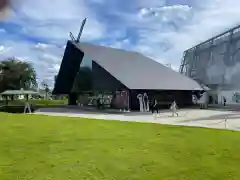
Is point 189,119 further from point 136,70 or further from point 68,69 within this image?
point 68,69

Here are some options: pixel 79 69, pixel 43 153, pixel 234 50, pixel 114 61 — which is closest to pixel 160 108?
pixel 114 61

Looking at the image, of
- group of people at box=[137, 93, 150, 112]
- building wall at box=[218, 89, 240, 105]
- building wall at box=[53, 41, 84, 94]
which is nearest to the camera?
group of people at box=[137, 93, 150, 112]

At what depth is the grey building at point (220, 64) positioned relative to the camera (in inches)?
2316

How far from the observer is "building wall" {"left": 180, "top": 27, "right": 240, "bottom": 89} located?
204 feet

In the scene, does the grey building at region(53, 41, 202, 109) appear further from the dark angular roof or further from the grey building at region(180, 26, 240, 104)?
the grey building at region(180, 26, 240, 104)

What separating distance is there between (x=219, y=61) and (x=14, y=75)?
143 ft

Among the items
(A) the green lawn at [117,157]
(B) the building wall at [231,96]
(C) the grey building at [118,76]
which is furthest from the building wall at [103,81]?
(B) the building wall at [231,96]

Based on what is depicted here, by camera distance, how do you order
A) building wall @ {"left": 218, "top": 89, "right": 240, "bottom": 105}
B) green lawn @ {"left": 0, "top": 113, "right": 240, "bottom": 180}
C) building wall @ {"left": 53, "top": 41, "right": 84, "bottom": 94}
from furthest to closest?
building wall @ {"left": 218, "top": 89, "right": 240, "bottom": 105}
building wall @ {"left": 53, "top": 41, "right": 84, "bottom": 94}
green lawn @ {"left": 0, "top": 113, "right": 240, "bottom": 180}

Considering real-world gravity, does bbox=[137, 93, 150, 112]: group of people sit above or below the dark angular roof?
below

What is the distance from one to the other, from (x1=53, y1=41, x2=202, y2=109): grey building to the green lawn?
2019 cm

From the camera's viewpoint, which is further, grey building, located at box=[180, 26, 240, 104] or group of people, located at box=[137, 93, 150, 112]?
grey building, located at box=[180, 26, 240, 104]

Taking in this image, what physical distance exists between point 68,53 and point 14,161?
37210 millimetres

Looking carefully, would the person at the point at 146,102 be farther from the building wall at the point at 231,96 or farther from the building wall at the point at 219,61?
the building wall at the point at 219,61

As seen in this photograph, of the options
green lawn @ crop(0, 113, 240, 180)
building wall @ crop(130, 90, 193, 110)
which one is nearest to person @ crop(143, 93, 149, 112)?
building wall @ crop(130, 90, 193, 110)
